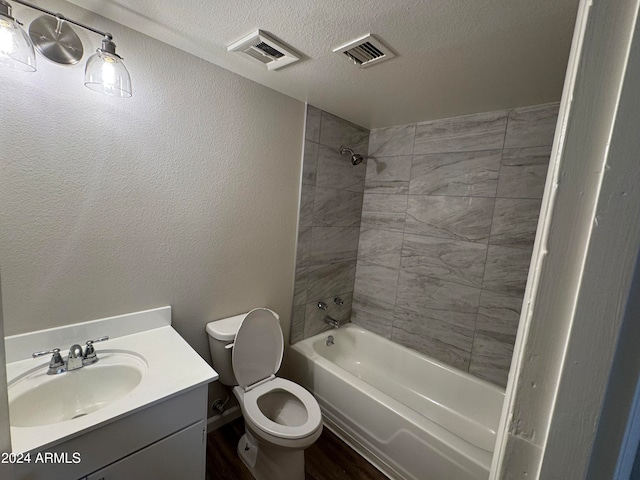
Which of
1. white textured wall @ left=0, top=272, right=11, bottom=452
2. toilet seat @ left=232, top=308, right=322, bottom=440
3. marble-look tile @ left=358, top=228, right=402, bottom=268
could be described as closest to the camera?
white textured wall @ left=0, top=272, right=11, bottom=452

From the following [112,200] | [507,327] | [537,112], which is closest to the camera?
[112,200]

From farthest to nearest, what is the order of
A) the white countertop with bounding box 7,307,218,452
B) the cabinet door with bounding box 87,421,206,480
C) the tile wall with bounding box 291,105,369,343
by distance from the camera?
the tile wall with bounding box 291,105,369,343
the cabinet door with bounding box 87,421,206,480
the white countertop with bounding box 7,307,218,452

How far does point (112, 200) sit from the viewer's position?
1.25 m

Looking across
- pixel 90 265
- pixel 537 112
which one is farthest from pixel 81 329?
pixel 537 112

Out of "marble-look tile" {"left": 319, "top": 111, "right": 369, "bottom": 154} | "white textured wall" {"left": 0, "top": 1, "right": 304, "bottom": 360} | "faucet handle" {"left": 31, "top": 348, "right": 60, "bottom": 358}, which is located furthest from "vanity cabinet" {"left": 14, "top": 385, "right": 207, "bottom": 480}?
"marble-look tile" {"left": 319, "top": 111, "right": 369, "bottom": 154}

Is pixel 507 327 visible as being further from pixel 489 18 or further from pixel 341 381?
pixel 489 18

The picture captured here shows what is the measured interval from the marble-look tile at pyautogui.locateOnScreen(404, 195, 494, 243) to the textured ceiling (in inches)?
25.5

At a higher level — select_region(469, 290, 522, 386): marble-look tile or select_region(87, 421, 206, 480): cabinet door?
select_region(469, 290, 522, 386): marble-look tile

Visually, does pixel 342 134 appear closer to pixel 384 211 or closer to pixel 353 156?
pixel 353 156

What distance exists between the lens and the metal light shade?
39.8 inches

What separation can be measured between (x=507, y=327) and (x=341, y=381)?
1141 millimetres

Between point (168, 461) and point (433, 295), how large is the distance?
1833mm

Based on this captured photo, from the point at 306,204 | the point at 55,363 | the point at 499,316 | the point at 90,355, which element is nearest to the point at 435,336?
the point at 499,316

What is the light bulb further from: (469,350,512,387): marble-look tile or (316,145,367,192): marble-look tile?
(469,350,512,387): marble-look tile
